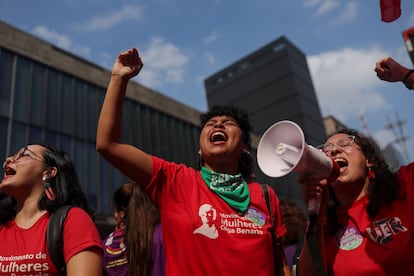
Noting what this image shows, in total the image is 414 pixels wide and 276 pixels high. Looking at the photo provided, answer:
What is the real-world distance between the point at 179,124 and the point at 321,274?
22271 mm

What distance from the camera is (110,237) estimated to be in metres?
3.41

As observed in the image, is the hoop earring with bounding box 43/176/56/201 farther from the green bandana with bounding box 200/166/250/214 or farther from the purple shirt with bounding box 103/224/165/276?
the green bandana with bounding box 200/166/250/214

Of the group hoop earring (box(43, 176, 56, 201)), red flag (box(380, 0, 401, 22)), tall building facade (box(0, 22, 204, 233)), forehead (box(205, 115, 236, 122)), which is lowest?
hoop earring (box(43, 176, 56, 201))

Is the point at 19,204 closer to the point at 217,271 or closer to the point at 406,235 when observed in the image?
the point at 217,271

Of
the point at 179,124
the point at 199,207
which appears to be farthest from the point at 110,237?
the point at 179,124

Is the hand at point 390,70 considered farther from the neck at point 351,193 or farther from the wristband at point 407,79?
the neck at point 351,193

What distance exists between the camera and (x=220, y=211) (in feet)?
7.52

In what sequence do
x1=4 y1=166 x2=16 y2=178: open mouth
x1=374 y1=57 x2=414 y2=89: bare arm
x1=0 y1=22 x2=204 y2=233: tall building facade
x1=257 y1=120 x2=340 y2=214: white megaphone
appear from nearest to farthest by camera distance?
x1=257 y1=120 x2=340 y2=214: white megaphone, x1=374 y1=57 x2=414 y2=89: bare arm, x1=4 y1=166 x2=16 y2=178: open mouth, x1=0 y1=22 x2=204 y2=233: tall building facade

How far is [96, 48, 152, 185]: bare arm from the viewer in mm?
2154

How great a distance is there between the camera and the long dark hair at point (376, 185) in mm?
2135

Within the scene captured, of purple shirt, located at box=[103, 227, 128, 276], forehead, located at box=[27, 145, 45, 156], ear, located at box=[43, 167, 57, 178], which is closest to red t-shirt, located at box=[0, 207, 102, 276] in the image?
ear, located at box=[43, 167, 57, 178]

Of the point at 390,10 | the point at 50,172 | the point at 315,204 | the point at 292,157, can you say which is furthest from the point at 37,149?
the point at 390,10

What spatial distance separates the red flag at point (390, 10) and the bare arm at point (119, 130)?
4.92ft

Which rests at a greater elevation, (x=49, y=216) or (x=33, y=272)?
(x=49, y=216)
